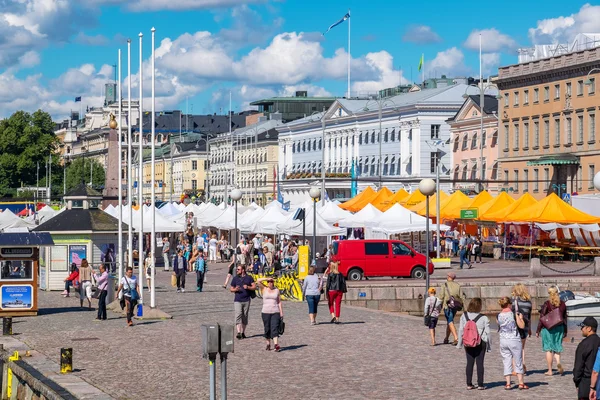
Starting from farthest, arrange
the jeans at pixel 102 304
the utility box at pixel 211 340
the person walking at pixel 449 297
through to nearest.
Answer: the jeans at pixel 102 304 → the person walking at pixel 449 297 → the utility box at pixel 211 340

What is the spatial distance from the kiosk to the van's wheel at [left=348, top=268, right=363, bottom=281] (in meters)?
15.7

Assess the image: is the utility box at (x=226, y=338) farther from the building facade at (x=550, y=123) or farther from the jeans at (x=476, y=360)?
the building facade at (x=550, y=123)

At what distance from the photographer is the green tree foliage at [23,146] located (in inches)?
7028

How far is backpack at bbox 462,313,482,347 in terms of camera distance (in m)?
21.7

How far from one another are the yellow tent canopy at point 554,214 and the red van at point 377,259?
37.5 ft

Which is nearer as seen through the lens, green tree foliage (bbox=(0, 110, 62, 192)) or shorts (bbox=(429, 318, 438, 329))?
shorts (bbox=(429, 318, 438, 329))

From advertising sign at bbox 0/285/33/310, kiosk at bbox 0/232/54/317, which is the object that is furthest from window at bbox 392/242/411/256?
advertising sign at bbox 0/285/33/310

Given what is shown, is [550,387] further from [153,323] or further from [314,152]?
[314,152]

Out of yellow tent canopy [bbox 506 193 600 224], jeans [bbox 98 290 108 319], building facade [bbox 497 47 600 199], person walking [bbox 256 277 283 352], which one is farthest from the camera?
building facade [bbox 497 47 600 199]

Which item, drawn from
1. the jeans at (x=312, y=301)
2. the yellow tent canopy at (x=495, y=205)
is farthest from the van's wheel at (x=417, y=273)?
the jeans at (x=312, y=301)

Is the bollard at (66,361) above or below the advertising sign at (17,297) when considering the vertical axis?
below

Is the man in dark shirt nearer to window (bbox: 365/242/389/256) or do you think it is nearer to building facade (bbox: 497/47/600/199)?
window (bbox: 365/242/389/256)

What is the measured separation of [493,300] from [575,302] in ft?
14.2

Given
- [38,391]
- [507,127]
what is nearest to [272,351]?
[38,391]
